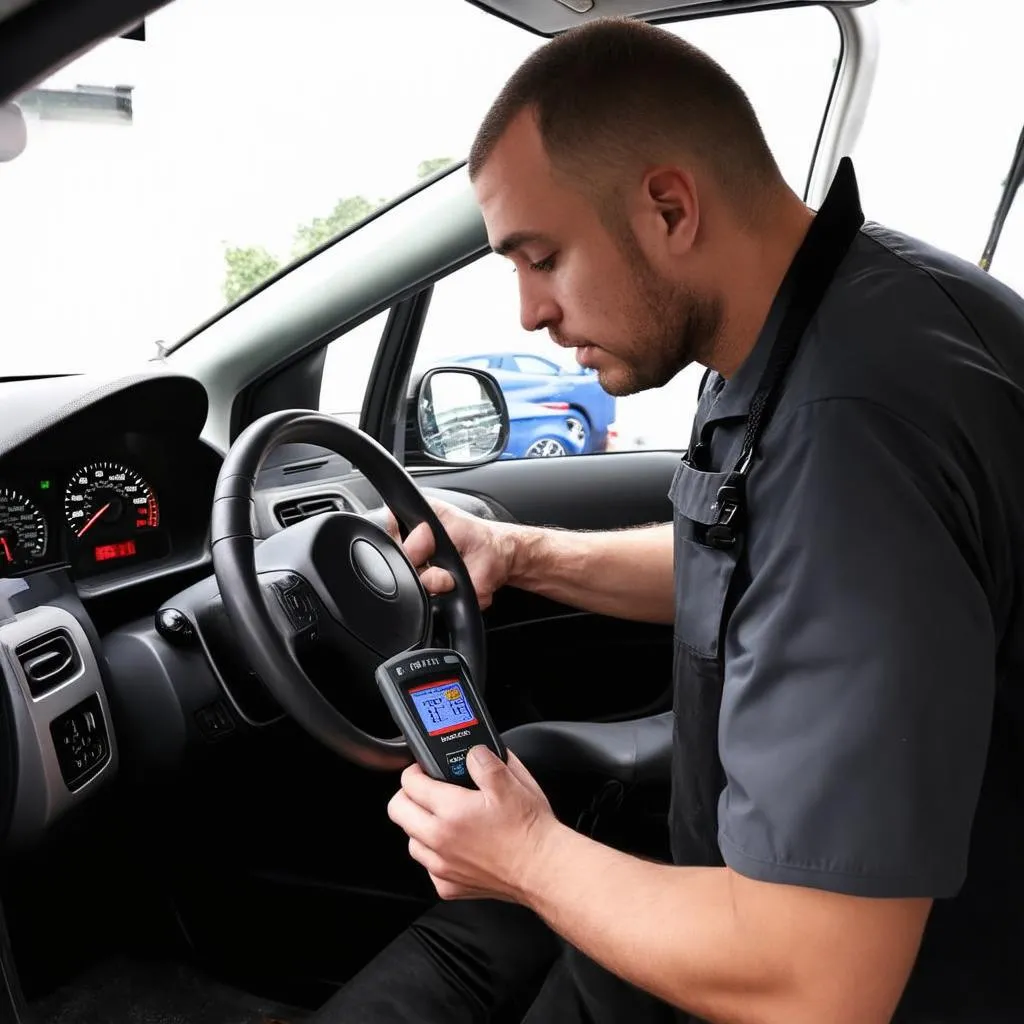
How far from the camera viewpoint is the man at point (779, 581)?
80 cm

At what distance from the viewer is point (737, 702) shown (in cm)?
89

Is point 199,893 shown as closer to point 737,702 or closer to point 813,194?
point 737,702

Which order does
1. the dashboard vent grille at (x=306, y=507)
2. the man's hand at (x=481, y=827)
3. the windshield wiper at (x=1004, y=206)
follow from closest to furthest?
the man's hand at (x=481, y=827) → the dashboard vent grille at (x=306, y=507) → the windshield wiper at (x=1004, y=206)

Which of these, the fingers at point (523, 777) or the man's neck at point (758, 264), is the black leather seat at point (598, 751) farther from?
the man's neck at point (758, 264)

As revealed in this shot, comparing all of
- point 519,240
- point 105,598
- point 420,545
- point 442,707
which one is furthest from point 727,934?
point 105,598

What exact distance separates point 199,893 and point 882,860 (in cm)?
129

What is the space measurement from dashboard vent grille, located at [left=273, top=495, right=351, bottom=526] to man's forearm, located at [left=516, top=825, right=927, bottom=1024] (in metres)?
0.91

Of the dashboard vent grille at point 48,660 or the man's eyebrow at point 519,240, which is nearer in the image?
the man's eyebrow at point 519,240

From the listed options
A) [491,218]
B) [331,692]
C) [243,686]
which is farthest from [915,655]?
[243,686]

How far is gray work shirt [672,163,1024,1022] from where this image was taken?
0.79 metres

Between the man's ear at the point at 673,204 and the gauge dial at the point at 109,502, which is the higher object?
the man's ear at the point at 673,204

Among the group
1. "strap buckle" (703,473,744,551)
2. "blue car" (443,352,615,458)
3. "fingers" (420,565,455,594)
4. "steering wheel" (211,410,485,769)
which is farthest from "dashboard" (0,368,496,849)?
"blue car" (443,352,615,458)

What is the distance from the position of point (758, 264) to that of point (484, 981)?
0.90 m

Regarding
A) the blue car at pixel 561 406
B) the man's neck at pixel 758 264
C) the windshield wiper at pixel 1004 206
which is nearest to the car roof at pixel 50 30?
the man's neck at pixel 758 264
